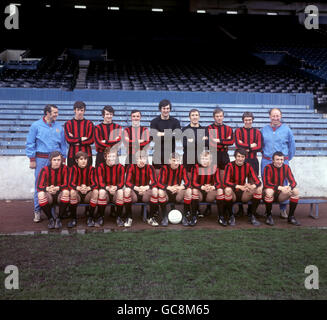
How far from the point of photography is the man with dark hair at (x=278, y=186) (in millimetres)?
5430

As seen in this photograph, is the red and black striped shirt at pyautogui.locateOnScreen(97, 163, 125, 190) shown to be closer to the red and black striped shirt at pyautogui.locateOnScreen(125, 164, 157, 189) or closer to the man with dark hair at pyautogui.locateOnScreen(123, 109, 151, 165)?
the red and black striped shirt at pyautogui.locateOnScreen(125, 164, 157, 189)

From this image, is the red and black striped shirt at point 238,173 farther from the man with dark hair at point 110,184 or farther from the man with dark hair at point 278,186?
the man with dark hair at point 110,184

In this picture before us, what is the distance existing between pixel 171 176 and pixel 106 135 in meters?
1.17

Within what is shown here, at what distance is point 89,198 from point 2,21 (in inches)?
789

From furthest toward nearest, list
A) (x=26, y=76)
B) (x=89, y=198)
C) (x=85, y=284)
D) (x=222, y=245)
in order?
(x=26, y=76), (x=89, y=198), (x=222, y=245), (x=85, y=284)

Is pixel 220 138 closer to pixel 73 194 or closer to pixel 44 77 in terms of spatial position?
pixel 73 194

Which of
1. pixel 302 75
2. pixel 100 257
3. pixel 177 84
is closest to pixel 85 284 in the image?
pixel 100 257

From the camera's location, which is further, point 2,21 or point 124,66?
Result: point 2,21

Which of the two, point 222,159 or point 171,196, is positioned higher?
point 222,159

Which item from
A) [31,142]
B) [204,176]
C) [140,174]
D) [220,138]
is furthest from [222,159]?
[31,142]

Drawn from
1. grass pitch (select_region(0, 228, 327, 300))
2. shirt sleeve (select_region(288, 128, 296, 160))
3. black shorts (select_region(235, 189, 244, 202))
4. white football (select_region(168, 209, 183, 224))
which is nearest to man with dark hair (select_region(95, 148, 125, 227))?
grass pitch (select_region(0, 228, 327, 300))

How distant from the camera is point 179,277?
3371 millimetres

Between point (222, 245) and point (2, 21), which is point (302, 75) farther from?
point (2, 21)

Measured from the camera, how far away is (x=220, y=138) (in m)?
5.67
